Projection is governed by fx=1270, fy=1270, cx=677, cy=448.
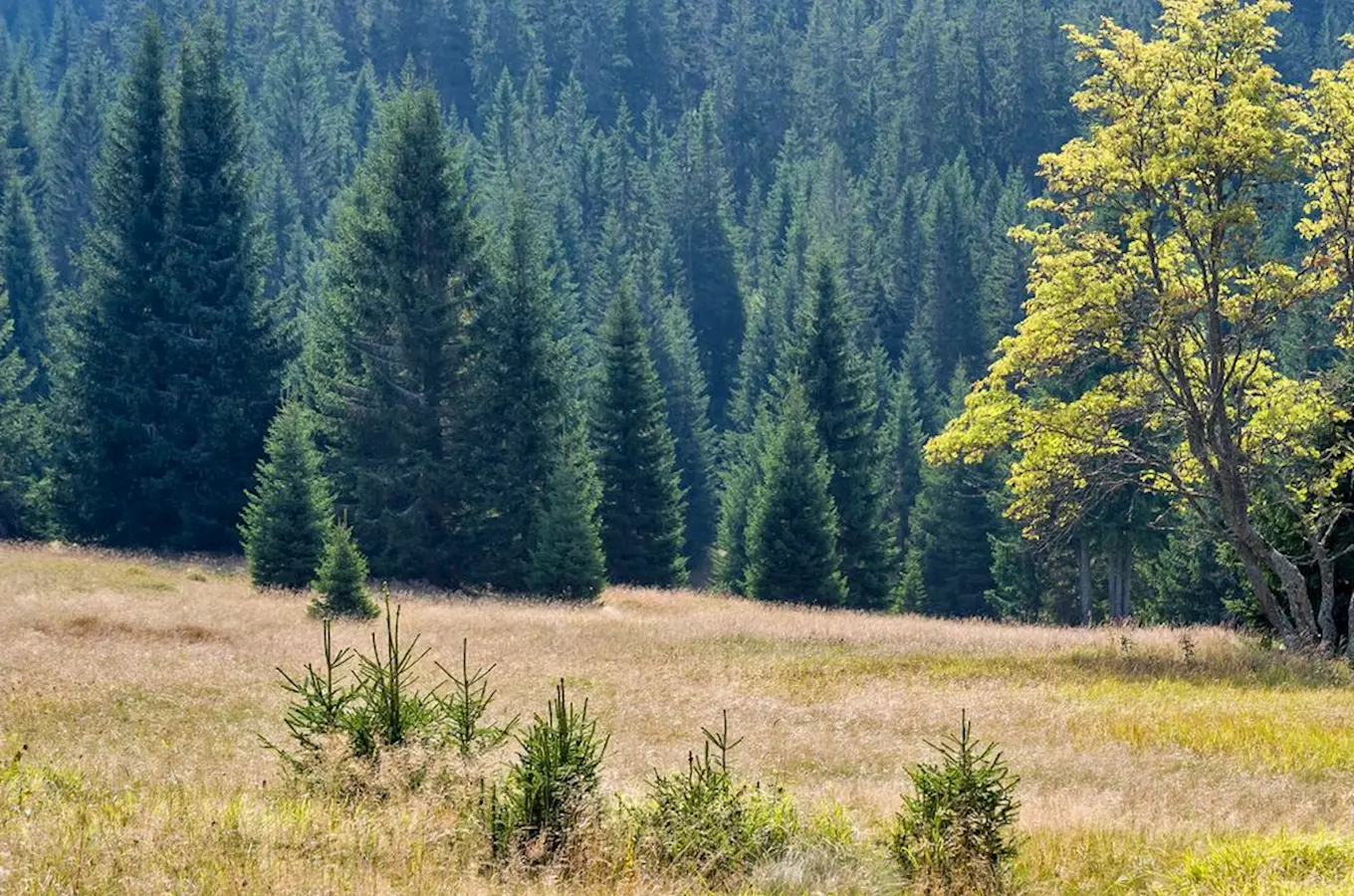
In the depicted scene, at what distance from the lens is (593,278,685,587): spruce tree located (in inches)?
1880

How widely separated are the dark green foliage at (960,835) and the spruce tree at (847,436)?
39305 millimetres

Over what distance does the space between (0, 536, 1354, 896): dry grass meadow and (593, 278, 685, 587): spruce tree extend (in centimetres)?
1488

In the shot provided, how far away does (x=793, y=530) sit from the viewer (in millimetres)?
43188

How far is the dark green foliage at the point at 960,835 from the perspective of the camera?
8695 mm

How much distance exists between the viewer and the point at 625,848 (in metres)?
8.71

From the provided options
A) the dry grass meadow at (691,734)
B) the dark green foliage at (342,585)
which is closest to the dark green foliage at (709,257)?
the dry grass meadow at (691,734)

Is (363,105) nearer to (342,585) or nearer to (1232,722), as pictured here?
(342,585)

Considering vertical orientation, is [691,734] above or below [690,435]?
below

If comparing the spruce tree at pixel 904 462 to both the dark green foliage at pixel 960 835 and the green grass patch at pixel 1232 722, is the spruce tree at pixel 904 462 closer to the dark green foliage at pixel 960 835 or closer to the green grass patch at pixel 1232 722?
the green grass patch at pixel 1232 722

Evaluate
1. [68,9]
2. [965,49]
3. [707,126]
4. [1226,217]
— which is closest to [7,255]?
[707,126]

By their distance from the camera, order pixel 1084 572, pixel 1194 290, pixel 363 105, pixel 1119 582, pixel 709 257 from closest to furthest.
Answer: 1. pixel 1194 290
2. pixel 1119 582
3. pixel 1084 572
4. pixel 709 257
5. pixel 363 105

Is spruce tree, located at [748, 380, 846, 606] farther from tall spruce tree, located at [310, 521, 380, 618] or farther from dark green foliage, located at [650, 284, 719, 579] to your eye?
dark green foliage, located at [650, 284, 719, 579]

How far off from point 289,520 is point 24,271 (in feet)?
153

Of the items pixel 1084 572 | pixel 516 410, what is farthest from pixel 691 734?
pixel 1084 572
